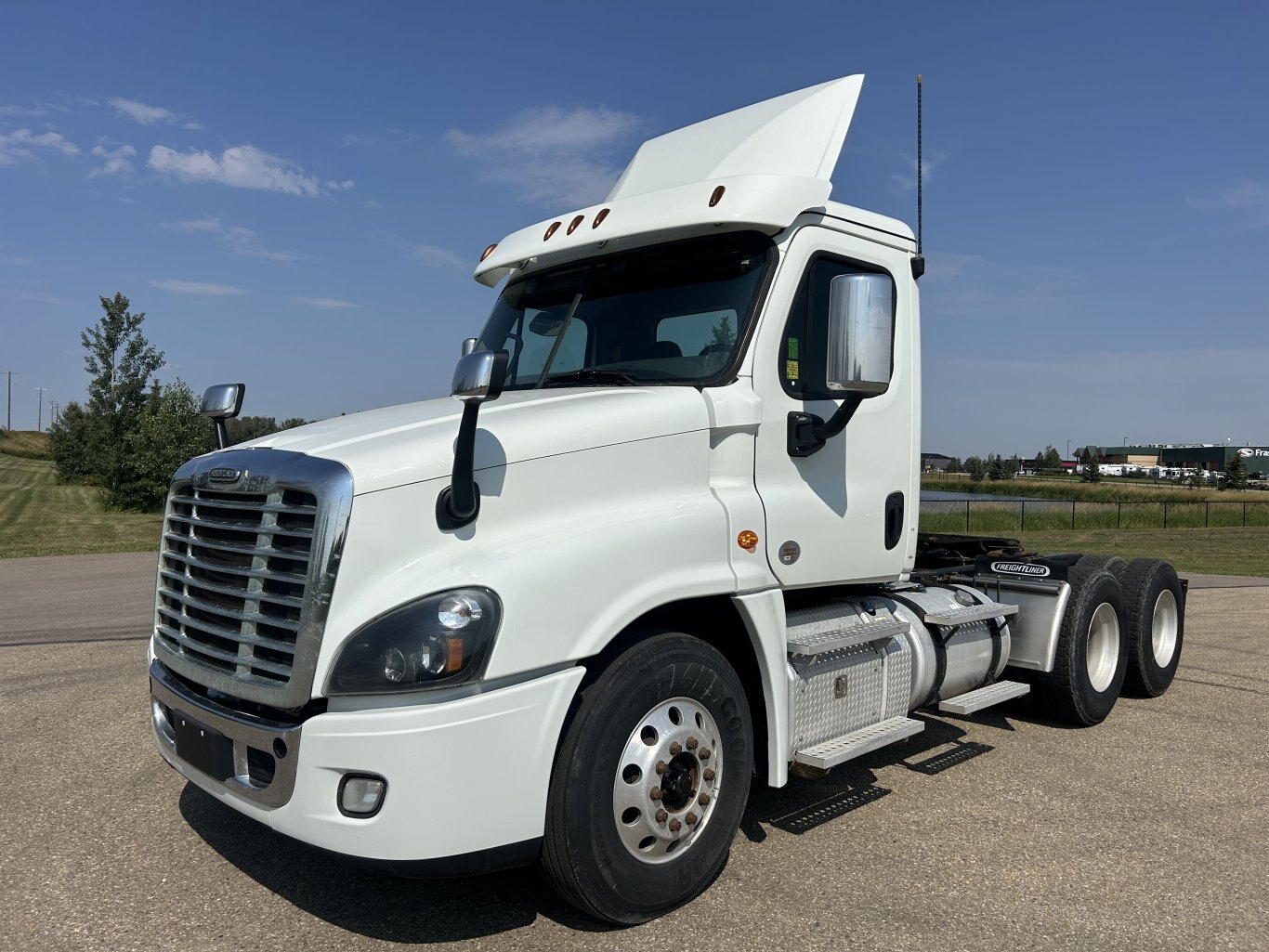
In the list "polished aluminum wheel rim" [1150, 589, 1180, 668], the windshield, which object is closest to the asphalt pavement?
"polished aluminum wheel rim" [1150, 589, 1180, 668]

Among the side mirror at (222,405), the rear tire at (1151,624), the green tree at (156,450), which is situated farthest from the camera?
the green tree at (156,450)

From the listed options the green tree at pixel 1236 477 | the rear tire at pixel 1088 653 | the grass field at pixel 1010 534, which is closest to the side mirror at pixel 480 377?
the rear tire at pixel 1088 653

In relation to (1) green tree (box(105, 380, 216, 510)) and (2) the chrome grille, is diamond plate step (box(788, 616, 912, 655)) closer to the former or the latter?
(2) the chrome grille

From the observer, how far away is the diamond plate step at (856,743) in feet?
13.8

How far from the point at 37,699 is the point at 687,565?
18.5ft

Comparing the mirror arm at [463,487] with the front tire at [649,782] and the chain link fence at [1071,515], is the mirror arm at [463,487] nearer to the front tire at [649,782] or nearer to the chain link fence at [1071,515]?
the front tire at [649,782]

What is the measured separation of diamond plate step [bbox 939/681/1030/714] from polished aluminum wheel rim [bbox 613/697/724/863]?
209 cm

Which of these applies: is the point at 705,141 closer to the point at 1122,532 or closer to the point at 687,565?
the point at 687,565

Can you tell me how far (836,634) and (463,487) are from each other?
2.14 metres

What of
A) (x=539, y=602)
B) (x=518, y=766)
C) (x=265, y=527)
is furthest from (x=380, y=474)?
(x=518, y=766)

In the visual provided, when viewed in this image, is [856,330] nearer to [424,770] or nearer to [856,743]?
[856,743]

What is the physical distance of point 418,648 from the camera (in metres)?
3.03

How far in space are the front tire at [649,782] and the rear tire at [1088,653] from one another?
Result: 332 cm

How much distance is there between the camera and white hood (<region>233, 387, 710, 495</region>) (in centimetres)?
329
